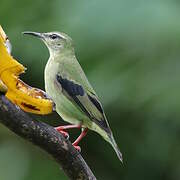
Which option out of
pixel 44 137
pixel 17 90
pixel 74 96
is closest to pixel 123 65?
pixel 74 96

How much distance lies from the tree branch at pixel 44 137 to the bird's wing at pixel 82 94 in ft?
4.26

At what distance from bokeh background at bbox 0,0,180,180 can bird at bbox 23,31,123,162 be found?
0.63 ft

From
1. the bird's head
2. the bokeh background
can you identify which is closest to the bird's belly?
the bokeh background

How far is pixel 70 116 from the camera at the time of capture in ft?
14.7

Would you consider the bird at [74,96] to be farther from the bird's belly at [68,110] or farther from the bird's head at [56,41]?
the bird's head at [56,41]

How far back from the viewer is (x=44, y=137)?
265 cm

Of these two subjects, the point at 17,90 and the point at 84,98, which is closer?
the point at 17,90

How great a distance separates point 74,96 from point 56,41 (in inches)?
29.6

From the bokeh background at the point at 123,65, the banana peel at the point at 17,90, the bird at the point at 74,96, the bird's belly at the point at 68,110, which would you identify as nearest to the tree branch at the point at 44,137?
the banana peel at the point at 17,90

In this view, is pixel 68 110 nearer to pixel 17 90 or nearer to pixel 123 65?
pixel 123 65

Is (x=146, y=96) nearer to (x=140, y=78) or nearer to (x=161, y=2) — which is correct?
(x=140, y=78)

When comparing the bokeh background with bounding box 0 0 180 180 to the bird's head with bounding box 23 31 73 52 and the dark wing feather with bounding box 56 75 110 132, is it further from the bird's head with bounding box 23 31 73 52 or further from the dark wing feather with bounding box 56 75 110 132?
the dark wing feather with bounding box 56 75 110 132

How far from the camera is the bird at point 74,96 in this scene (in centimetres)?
434

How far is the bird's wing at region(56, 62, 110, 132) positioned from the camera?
4348mm
